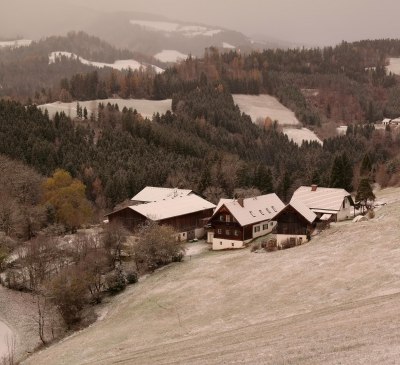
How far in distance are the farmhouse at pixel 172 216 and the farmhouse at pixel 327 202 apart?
1536 cm

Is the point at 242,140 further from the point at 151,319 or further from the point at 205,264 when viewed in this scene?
the point at 151,319

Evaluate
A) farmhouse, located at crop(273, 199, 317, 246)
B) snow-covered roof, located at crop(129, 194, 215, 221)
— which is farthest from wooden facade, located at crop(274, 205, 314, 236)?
snow-covered roof, located at crop(129, 194, 215, 221)

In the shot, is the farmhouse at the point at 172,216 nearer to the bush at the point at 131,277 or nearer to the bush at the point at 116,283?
the bush at the point at 131,277

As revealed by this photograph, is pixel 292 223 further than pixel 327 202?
No

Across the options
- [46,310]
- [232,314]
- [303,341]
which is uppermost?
[303,341]

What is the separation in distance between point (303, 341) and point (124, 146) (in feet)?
380

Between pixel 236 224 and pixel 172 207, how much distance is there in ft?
45.8

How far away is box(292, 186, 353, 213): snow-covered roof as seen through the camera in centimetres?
6912

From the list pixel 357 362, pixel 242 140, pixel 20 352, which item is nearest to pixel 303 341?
pixel 357 362

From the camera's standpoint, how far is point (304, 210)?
211 ft

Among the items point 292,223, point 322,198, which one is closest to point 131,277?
point 292,223

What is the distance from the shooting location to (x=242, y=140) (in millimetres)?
187875

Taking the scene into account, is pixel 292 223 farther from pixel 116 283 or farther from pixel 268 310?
pixel 268 310

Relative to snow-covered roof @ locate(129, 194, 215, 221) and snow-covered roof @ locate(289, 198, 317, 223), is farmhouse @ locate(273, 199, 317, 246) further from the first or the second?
snow-covered roof @ locate(129, 194, 215, 221)
